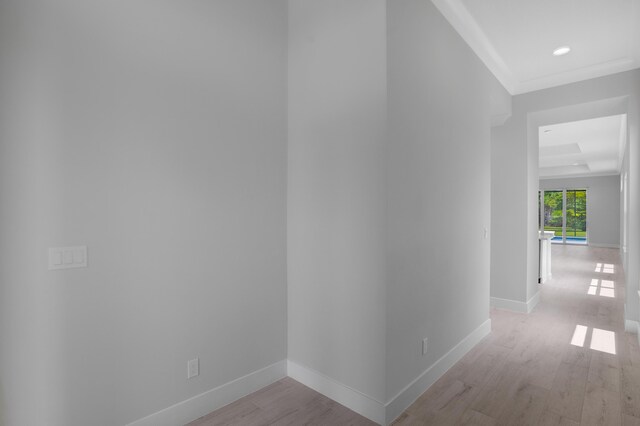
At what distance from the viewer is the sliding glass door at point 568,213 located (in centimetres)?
1388

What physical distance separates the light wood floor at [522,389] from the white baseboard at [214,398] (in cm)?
5

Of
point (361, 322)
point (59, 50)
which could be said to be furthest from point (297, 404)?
point (59, 50)

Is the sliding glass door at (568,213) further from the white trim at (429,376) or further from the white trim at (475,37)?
the white trim at (429,376)

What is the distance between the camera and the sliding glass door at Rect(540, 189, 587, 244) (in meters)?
13.9

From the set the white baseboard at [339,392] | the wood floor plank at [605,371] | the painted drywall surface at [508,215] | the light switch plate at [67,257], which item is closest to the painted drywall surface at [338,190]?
the white baseboard at [339,392]

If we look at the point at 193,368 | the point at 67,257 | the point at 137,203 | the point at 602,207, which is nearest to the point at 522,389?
the point at 193,368

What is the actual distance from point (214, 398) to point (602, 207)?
15884mm

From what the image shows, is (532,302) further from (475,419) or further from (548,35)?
(548,35)

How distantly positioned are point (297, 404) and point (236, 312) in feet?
2.42

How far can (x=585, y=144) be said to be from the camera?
298 inches

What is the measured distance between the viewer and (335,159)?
229 cm

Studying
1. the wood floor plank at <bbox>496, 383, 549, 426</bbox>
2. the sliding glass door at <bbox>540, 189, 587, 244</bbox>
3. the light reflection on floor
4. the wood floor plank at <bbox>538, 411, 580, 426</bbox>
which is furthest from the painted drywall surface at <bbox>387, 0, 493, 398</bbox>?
the sliding glass door at <bbox>540, 189, 587, 244</bbox>

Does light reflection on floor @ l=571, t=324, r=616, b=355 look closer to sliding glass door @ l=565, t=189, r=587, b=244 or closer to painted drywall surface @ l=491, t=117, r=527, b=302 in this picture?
painted drywall surface @ l=491, t=117, r=527, b=302

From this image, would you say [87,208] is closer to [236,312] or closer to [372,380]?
[236,312]
